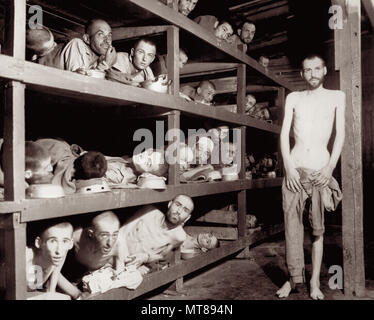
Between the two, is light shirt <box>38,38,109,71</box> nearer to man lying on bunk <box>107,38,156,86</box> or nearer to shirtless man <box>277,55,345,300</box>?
man lying on bunk <box>107,38,156,86</box>

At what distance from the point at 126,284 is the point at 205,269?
79.9 inches

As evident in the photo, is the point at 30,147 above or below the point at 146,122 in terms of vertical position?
below

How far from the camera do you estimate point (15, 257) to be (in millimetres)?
2555

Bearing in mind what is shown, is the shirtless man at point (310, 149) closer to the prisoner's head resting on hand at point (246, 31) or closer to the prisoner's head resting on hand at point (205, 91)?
the prisoner's head resting on hand at point (205, 91)

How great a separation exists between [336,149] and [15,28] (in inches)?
115

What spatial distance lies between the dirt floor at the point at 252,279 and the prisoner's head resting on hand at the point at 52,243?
139 cm

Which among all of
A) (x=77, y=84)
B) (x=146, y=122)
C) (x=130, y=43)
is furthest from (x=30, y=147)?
(x=146, y=122)

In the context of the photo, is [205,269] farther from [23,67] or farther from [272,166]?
[23,67]

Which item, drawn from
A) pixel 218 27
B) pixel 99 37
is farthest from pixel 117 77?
pixel 218 27

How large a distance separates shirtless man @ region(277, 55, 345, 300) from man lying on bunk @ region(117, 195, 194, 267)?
3.46 feet

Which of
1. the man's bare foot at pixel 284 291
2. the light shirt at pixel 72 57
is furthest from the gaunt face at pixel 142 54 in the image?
the man's bare foot at pixel 284 291

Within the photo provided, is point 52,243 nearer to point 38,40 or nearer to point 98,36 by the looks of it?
point 38,40

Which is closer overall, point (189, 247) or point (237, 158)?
point (189, 247)

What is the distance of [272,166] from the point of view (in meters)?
7.44
